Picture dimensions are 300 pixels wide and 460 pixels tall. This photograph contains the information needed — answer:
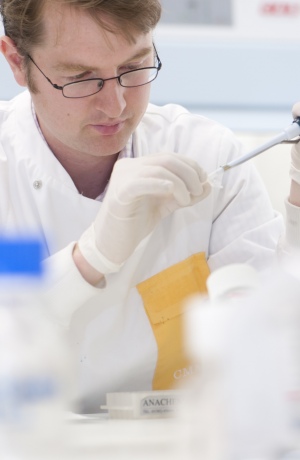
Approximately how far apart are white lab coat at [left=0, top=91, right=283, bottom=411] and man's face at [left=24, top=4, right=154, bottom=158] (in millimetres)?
113

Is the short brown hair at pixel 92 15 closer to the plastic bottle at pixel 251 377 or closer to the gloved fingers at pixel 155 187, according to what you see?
the gloved fingers at pixel 155 187

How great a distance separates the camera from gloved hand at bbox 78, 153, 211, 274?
4.66 ft

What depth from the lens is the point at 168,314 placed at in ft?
5.71

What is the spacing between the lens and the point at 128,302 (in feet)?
5.66

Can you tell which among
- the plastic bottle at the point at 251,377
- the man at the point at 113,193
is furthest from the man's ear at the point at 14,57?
the plastic bottle at the point at 251,377

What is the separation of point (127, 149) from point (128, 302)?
1.21 ft

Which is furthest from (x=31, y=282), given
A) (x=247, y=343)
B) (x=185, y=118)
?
(x=185, y=118)

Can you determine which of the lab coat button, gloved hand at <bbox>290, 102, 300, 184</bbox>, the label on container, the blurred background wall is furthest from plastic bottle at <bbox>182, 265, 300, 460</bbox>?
the blurred background wall

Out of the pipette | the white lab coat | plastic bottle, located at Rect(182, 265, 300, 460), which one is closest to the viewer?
plastic bottle, located at Rect(182, 265, 300, 460)

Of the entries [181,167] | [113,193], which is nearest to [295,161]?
[181,167]

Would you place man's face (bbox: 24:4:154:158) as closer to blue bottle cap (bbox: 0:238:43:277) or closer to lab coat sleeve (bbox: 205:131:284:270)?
lab coat sleeve (bbox: 205:131:284:270)

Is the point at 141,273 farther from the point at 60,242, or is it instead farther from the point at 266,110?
the point at 266,110

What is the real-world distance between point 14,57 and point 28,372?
1194 mm

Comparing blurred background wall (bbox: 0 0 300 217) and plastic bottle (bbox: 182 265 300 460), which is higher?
blurred background wall (bbox: 0 0 300 217)
